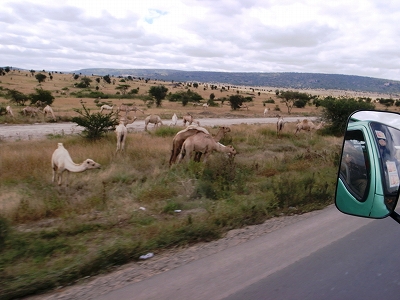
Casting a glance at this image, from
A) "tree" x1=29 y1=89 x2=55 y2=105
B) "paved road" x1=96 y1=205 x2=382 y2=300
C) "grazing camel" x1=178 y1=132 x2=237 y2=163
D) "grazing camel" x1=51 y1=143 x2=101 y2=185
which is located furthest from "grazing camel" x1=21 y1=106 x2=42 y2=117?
"paved road" x1=96 y1=205 x2=382 y2=300

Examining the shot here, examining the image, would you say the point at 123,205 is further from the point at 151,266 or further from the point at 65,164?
the point at 151,266

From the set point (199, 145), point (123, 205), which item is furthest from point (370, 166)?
point (199, 145)

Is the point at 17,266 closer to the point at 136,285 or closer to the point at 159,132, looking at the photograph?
the point at 136,285

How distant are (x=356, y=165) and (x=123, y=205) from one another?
5544 mm

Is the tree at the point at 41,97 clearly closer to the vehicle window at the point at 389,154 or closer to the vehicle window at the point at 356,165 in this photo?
the vehicle window at the point at 356,165

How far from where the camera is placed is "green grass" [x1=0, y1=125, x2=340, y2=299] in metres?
5.18

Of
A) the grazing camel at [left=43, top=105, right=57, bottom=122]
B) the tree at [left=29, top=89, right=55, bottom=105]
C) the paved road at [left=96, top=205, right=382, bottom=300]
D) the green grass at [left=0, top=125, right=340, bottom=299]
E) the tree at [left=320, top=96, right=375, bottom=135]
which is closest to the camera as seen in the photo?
the paved road at [left=96, top=205, right=382, bottom=300]

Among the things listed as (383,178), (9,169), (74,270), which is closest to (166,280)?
(74,270)

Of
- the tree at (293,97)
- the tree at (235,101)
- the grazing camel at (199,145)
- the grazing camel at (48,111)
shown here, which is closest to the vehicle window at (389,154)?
the grazing camel at (199,145)

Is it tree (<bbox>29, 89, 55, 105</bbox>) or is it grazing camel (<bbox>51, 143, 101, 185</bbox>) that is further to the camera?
tree (<bbox>29, 89, 55, 105</bbox>)

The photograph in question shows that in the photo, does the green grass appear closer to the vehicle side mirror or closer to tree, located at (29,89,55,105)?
the vehicle side mirror

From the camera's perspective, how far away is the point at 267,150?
57.7 ft

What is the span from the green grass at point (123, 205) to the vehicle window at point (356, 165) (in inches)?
117

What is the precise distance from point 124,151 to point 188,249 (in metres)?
9.15
